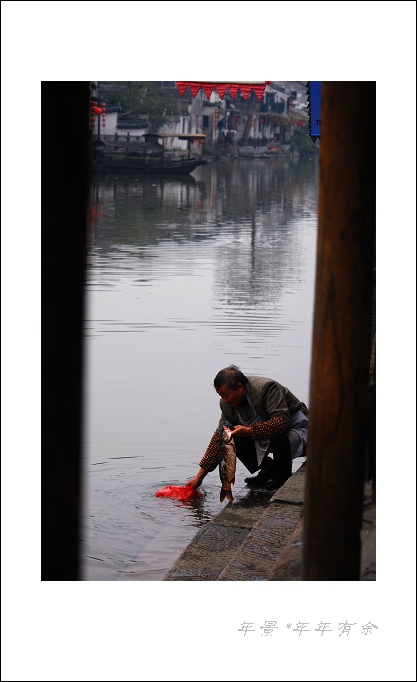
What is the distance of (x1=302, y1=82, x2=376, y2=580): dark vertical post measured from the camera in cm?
334

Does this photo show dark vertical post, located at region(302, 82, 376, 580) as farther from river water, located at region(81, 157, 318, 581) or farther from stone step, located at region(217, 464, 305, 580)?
stone step, located at region(217, 464, 305, 580)

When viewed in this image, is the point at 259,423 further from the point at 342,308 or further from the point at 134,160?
the point at 134,160

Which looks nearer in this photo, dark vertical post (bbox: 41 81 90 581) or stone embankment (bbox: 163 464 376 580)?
dark vertical post (bbox: 41 81 90 581)

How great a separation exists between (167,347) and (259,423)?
5.01 metres

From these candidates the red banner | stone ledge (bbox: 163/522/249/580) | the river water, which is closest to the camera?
stone ledge (bbox: 163/522/249/580)

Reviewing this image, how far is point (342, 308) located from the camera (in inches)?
132

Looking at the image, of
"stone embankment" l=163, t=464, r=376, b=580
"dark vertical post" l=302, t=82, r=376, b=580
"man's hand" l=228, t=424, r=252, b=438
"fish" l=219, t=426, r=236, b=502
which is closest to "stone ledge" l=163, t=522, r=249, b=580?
"stone embankment" l=163, t=464, r=376, b=580

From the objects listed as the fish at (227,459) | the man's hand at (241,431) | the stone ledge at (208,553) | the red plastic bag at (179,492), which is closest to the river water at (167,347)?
the red plastic bag at (179,492)

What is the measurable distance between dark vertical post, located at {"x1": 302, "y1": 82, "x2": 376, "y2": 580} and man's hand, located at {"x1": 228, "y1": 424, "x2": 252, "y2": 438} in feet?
7.78

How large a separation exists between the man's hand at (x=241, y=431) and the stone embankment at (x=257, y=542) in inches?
16.1

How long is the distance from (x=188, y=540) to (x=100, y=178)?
32.0 meters

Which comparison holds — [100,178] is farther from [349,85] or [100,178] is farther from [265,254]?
[349,85]

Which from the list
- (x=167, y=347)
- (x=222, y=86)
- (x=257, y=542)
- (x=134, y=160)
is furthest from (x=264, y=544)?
(x=134, y=160)

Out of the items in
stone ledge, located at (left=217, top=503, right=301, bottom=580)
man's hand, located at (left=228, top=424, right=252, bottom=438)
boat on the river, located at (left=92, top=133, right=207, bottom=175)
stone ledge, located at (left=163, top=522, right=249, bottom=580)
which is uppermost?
boat on the river, located at (left=92, top=133, right=207, bottom=175)
